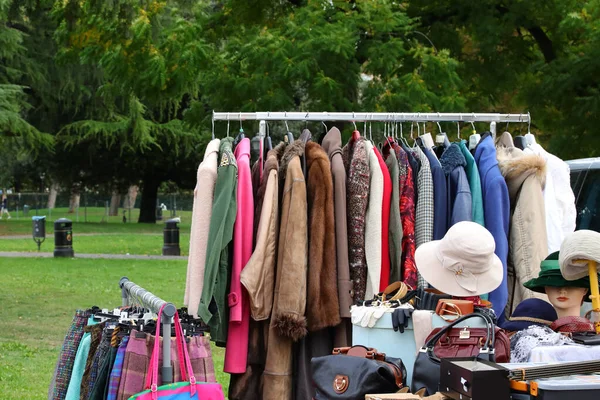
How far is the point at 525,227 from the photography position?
6.11 meters

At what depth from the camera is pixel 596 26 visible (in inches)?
577

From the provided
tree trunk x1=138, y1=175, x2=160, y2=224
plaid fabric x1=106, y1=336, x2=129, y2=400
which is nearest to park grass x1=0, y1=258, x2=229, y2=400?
plaid fabric x1=106, y1=336, x2=129, y2=400

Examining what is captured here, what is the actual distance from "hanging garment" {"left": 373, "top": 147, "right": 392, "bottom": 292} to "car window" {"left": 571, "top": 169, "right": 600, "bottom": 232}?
7.06 feet

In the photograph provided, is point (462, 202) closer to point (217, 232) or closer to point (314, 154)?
point (314, 154)

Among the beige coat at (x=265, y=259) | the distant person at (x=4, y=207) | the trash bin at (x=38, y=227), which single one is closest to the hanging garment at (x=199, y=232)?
the beige coat at (x=265, y=259)

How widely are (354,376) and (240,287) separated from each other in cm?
232

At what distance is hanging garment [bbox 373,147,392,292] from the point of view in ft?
20.1

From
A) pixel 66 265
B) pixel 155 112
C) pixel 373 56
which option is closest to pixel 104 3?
pixel 373 56

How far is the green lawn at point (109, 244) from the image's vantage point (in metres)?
27.2

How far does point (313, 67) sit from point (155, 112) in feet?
86.9

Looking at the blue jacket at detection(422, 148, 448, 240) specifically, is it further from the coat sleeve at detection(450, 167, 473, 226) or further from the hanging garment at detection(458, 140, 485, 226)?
the hanging garment at detection(458, 140, 485, 226)

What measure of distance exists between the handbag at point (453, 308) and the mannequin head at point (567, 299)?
50 cm

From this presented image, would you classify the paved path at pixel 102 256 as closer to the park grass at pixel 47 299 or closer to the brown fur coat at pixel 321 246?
the park grass at pixel 47 299

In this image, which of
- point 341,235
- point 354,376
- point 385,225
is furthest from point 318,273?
point 354,376
